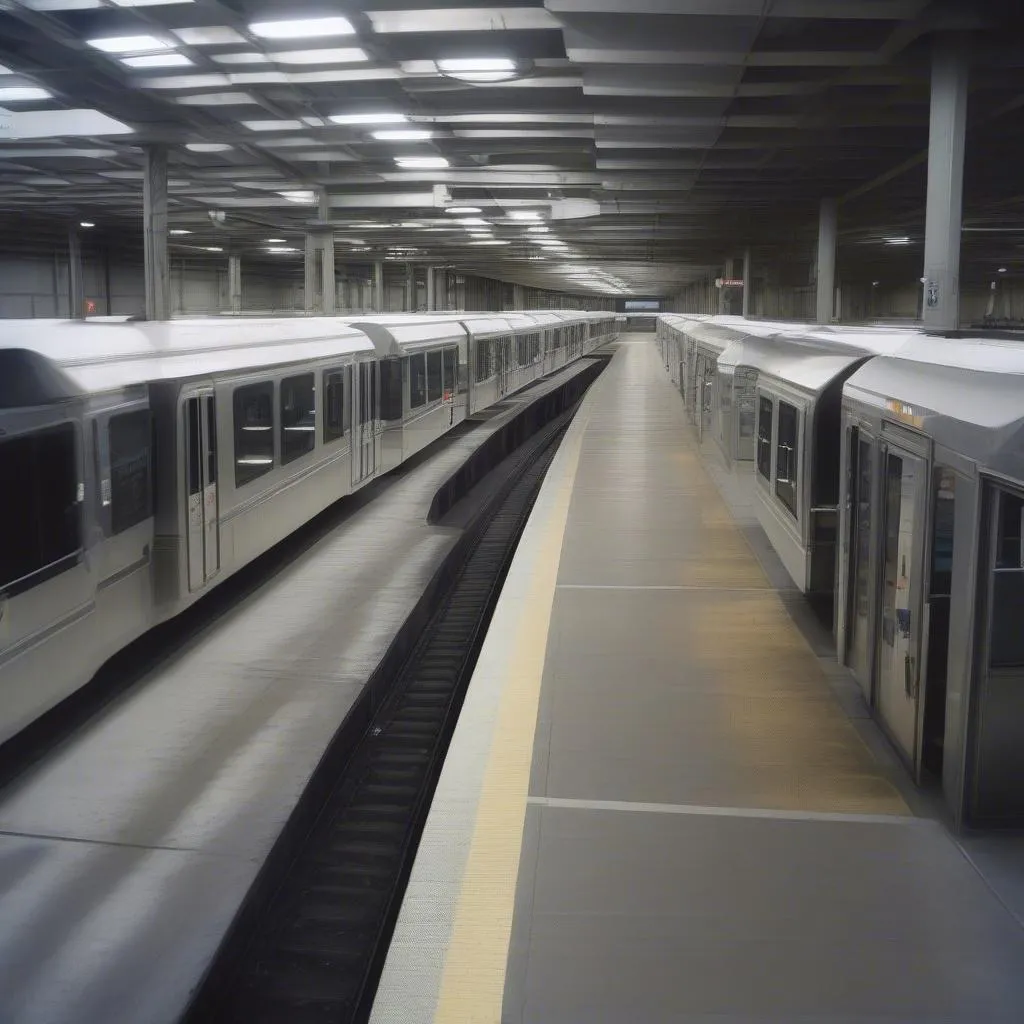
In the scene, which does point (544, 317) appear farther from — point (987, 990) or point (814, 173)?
point (987, 990)

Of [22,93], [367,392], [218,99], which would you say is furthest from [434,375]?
[22,93]

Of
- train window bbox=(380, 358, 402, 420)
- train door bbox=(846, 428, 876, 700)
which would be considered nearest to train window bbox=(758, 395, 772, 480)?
train door bbox=(846, 428, 876, 700)

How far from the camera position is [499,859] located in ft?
15.4

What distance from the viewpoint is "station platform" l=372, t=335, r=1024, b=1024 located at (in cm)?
378

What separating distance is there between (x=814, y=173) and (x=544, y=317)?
1011 inches

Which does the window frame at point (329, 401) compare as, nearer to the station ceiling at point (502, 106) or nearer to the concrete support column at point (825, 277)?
the station ceiling at point (502, 106)

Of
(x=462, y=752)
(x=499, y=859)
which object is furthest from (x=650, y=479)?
(x=499, y=859)

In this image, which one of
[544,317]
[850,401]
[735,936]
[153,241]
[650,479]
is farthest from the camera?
Answer: [544,317]

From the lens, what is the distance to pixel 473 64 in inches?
485

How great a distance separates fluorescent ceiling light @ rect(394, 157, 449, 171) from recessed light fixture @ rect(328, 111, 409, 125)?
328cm

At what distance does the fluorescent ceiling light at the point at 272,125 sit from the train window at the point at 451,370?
25.1 feet

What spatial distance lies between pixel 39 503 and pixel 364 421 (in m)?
9.79

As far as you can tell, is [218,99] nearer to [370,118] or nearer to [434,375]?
[370,118]

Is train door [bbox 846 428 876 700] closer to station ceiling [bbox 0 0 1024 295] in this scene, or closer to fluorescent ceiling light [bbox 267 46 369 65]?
station ceiling [bbox 0 0 1024 295]
